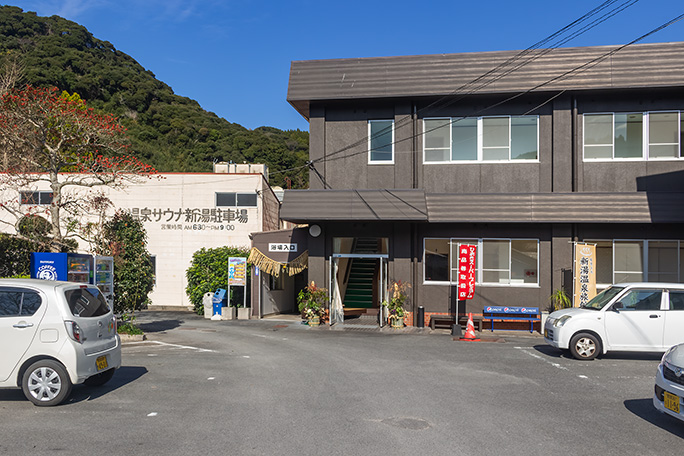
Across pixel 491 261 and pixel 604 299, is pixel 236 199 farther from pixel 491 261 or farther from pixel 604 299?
pixel 604 299

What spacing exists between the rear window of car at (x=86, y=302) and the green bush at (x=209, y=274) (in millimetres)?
13790

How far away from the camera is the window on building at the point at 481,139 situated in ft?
60.8

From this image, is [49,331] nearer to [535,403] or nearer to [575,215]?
[535,403]

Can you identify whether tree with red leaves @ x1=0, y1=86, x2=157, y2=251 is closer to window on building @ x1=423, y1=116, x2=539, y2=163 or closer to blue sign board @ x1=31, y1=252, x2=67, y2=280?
blue sign board @ x1=31, y1=252, x2=67, y2=280

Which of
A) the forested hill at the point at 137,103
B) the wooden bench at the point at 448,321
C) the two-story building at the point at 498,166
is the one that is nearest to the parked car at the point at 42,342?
the two-story building at the point at 498,166

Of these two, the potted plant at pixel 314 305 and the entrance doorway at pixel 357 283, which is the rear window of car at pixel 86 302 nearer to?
the potted plant at pixel 314 305

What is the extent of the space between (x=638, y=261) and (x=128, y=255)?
59.4 feet

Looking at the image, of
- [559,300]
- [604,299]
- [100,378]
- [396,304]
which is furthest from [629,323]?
[100,378]

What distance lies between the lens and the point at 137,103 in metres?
55.9

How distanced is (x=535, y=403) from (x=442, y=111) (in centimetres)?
1232

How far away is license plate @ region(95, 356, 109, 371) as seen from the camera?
8.41 meters

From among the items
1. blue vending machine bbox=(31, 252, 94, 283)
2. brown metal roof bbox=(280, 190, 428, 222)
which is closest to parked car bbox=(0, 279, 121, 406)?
blue vending machine bbox=(31, 252, 94, 283)

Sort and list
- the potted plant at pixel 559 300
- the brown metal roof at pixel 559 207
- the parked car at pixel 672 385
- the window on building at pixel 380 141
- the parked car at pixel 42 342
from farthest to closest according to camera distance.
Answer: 1. the window on building at pixel 380 141
2. the potted plant at pixel 559 300
3. the brown metal roof at pixel 559 207
4. the parked car at pixel 42 342
5. the parked car at pixel 672 385

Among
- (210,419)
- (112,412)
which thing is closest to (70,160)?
(112,412)
